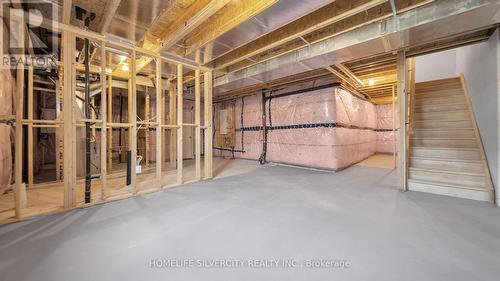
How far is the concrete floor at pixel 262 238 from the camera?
56.9 inches

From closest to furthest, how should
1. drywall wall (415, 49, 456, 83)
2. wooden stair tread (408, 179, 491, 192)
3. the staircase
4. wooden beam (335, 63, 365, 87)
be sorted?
1. wooden stair tread (408, 179, 491, 192)
2. the staircase
3. wooden beam (335, 63, 365, 87)
4. drywall wall (415, 49, 456, 83)

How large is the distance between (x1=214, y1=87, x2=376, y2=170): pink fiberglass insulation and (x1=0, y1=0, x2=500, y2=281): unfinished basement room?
73 millimetres

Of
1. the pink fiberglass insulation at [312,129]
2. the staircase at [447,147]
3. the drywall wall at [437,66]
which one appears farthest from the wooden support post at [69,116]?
the drywall wall at [437,66]

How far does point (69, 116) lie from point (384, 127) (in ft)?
34.2

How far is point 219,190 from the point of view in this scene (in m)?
3.49

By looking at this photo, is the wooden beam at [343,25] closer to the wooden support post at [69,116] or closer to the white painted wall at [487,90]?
the white painted wall at [487,90]

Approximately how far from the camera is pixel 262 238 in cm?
188

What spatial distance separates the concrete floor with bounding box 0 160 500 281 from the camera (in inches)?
56.9

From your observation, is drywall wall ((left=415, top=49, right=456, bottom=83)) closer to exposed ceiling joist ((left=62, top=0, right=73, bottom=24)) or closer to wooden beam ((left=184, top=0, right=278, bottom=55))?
wooden beam ((left=184, top=0, right=278, bottom=55))

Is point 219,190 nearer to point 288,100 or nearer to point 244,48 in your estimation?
point 244,48

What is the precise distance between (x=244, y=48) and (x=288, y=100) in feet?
8.63

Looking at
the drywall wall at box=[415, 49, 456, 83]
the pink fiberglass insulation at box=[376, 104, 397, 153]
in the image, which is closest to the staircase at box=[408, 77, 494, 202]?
the drywall wall at box=[415, 49, 456, 83]

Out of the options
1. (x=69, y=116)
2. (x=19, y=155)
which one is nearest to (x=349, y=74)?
(x=69, y=116)

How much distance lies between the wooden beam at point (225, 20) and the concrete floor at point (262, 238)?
97.4 inches
